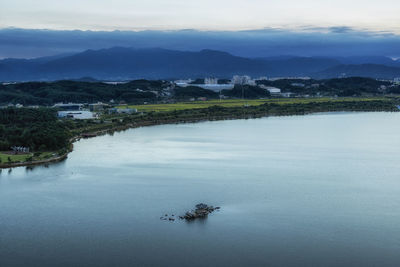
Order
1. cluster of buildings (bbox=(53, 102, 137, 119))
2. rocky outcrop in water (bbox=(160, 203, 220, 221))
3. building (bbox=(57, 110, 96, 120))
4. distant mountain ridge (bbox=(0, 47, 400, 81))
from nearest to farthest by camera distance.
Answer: rocky outcrop in water (bbox=(160, 203, 220, 221)), building (bbox=(57, 110, 96, 120)), cluster of buildings (bbox=(53, 102, 137, 119)), distant mountain ridge (bbox=(0, 47, 400, 81))

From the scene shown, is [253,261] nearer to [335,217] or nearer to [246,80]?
[335,217]

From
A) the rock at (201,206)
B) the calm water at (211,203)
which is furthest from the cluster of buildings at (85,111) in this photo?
the rock at (201,206)

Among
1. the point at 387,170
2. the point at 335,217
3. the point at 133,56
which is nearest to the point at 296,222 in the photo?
the point at 335,217

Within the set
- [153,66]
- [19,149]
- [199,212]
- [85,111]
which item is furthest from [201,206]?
[153,66]

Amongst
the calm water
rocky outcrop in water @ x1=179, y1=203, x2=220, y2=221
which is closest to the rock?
rocky outcrop in water @ x1=179, y1=203, x2=220, y2=221

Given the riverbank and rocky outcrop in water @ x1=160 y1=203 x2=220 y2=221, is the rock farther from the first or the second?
the riverbank

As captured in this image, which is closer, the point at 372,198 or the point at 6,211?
the point at 6,211

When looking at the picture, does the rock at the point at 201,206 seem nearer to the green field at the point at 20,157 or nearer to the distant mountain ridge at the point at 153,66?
the green field at the point at 20,157

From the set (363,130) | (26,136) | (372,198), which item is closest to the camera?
(372,198)
